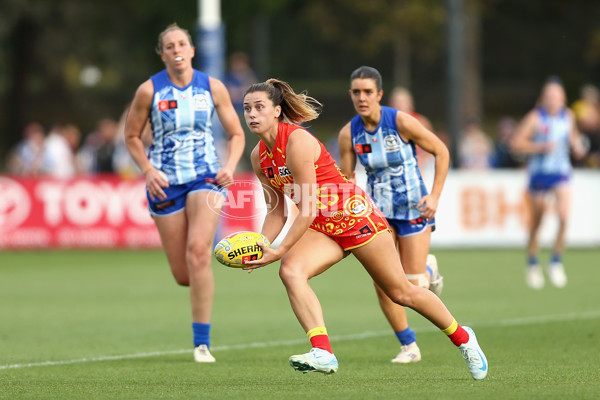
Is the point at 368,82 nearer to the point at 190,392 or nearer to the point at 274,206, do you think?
the point at 274,206

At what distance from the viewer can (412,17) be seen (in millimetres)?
40719

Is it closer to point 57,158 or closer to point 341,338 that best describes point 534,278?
point 341,338

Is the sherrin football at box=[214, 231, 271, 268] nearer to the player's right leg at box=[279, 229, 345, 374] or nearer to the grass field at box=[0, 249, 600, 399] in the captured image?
the player's right leg at box=[279, 229, 345, 374]

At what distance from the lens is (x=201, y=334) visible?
29.5 ft

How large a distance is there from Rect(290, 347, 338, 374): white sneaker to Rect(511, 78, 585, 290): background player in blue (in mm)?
8275

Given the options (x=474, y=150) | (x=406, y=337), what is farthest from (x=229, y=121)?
(x=474, y=150)

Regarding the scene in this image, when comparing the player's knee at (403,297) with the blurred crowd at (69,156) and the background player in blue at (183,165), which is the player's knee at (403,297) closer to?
the background player in blue at (183,165)

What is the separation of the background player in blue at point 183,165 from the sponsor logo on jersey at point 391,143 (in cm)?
120

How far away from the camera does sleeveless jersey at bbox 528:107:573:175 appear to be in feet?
49.4

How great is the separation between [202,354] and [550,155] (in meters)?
7.59

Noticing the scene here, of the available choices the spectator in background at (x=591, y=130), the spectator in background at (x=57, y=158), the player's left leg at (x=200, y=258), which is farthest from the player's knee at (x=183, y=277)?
the spectator in background at (x=57, y=158)

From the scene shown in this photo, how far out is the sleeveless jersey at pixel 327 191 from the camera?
7328 millimetres

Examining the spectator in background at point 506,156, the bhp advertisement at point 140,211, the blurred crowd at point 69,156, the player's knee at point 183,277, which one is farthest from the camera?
the spectator in background at point 506,156

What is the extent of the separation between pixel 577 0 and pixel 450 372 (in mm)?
36066
